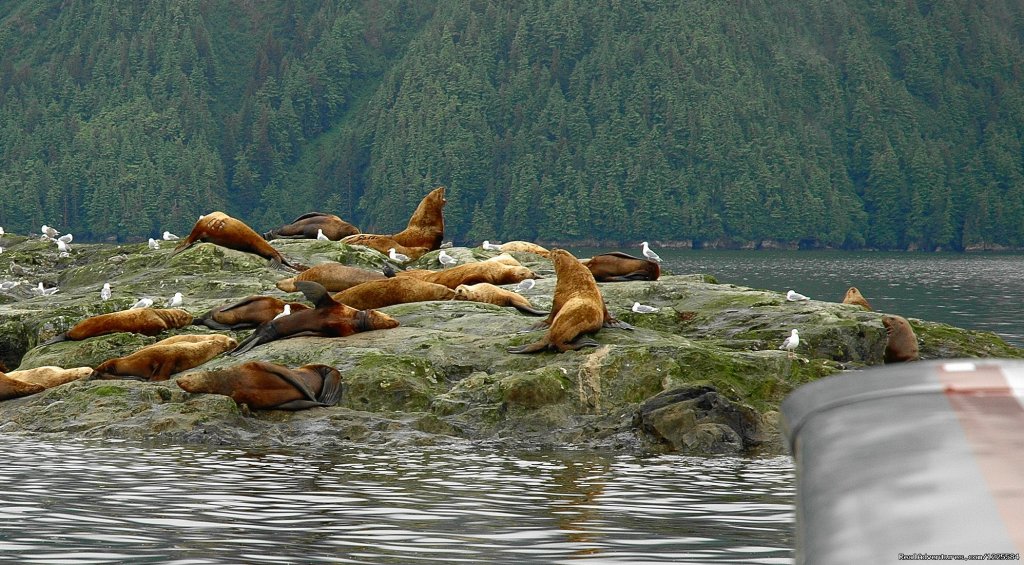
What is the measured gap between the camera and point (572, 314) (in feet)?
48.8

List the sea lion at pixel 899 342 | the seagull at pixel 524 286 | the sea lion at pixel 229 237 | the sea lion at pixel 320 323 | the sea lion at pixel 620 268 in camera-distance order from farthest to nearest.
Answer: the sea lion at pixel 229 237
the sea lion at pixel 620 268
the seagull at pixel 524 286
the sea lion at pixel 899 342
the sea lion at pixel 320 323

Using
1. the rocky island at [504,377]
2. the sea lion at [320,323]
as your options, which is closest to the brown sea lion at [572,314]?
the rocky island at [504,377]

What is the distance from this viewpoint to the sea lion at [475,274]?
64.6ft

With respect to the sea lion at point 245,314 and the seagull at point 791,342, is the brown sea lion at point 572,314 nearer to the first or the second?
the seagull at point 791,342

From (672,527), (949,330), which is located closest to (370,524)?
(672,527)

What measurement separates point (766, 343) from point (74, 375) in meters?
8.66

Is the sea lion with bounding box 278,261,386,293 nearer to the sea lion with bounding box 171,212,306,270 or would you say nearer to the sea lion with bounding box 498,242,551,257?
the sea lion with bounding box 171,212,306,270

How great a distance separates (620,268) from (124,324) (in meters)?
7.89

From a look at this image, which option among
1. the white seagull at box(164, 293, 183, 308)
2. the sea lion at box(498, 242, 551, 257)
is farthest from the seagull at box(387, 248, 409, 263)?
the white seagull at box(164, 293, 183, 308)

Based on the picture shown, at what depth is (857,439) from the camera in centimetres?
177

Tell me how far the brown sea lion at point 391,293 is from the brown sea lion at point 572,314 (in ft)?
8.84

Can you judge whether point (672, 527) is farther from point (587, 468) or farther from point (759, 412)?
point (759, 412)

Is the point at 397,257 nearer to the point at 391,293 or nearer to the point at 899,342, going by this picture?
the point at 391,293

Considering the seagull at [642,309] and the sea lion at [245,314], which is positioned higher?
the sea lion at [245,314]
